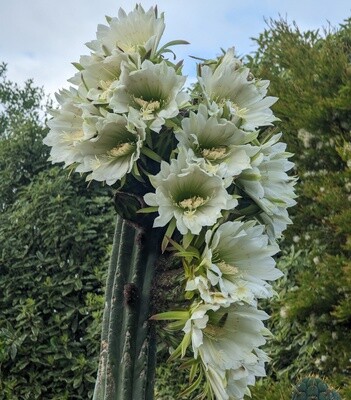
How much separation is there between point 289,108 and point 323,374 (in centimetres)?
Answer: 154

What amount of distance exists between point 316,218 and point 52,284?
6.11 ft

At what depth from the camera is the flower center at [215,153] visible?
1.32 metres

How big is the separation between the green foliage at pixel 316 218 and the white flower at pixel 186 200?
2113 millimetres

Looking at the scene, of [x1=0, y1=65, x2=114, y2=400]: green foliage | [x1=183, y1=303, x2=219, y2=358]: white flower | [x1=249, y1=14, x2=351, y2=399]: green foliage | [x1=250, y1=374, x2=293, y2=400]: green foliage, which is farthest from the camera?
[x1=0, y1=65, x2=114, y2=400]: green foliage

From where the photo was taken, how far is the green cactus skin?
4.17 ft

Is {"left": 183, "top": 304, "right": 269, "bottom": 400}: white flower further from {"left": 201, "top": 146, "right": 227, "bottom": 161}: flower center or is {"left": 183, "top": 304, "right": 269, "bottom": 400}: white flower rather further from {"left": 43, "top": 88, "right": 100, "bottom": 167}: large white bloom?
{"left": 43, "top": 88, "right": 100, "bottom": 167}: large white bloom

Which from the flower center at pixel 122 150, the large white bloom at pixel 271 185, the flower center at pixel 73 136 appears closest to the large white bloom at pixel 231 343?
the large white bloom at pixel 271 185

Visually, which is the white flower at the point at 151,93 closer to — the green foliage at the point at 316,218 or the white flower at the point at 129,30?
the white flower at the point at 129,30

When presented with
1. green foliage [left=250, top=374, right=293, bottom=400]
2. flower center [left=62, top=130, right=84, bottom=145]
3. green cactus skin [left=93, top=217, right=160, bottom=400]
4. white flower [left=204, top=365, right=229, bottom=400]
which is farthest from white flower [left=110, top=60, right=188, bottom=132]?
green foliage [left=250, top=374, right=293, bottom=400]

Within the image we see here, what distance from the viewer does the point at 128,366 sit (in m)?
1.26

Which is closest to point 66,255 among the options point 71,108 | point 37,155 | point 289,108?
point 37,155

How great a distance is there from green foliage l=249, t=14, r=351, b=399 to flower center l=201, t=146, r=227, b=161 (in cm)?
209

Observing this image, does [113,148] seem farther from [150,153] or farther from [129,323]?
[129,323]

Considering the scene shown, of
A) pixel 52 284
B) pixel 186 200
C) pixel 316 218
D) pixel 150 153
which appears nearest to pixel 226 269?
pixel 186 200
